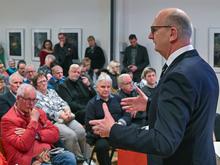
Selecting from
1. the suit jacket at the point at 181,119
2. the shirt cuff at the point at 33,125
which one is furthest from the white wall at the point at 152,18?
the suit jacket at the point at 181,119

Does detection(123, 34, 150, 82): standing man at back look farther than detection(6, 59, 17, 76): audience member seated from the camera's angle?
No

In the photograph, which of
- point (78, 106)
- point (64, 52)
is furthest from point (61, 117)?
point (64, 52)

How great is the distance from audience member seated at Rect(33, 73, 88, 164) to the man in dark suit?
322 centimetres

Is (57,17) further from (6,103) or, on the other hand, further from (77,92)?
(6,103)

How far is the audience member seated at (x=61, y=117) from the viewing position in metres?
4.80

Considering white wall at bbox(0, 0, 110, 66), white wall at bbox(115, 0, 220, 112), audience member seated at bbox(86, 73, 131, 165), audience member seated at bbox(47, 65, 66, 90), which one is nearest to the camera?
audience member seated at bbox(86, 73, 131, 165)

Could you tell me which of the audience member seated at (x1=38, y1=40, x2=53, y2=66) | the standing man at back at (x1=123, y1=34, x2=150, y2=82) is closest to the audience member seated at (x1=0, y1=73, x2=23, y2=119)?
the standing man at back at (x1=123, y1=34, x2=150, y2=82)

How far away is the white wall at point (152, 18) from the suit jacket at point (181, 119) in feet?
21.1

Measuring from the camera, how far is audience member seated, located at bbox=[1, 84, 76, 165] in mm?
3594

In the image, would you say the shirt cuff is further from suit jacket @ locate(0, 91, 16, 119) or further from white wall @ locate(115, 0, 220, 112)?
white wall @ locate(115, 0, 220, 112)

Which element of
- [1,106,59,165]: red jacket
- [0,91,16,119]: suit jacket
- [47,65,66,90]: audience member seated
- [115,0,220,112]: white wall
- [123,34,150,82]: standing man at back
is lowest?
[1,106,59,165]: red jacket

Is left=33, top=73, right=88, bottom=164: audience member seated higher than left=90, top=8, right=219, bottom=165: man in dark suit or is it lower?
lower

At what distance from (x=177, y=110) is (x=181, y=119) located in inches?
1.3

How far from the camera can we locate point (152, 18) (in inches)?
339
